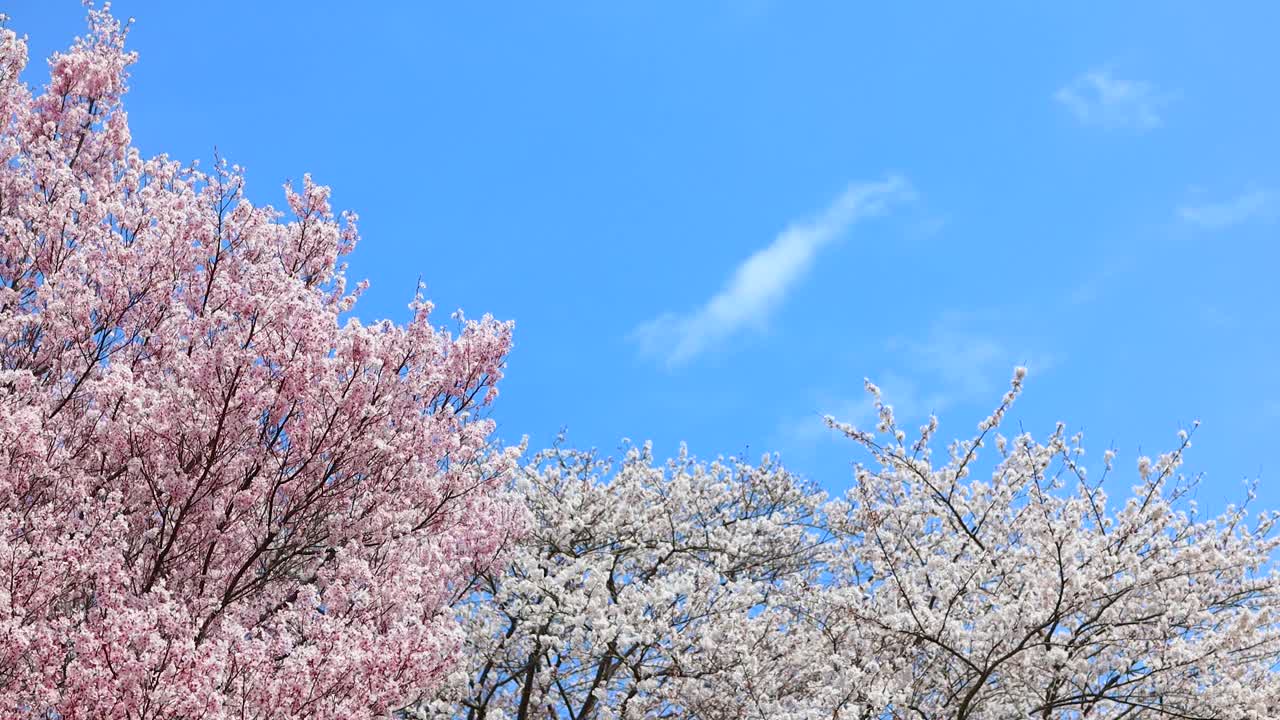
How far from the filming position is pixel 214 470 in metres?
8.64

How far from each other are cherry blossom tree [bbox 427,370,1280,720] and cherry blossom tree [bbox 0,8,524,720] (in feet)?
11.2

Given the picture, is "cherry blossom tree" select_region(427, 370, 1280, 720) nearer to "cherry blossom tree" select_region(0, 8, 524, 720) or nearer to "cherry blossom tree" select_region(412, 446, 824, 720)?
"cherry blossom tree" select_region(412, 446, 824, 720)

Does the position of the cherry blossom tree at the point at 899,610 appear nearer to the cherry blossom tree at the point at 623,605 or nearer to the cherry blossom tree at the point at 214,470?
the cherry blossom tree at the point at 623,605

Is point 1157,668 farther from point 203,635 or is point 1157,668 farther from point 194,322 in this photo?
point 194,322

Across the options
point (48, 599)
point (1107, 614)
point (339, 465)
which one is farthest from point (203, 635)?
point (1107, 614)

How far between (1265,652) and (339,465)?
9.79 m

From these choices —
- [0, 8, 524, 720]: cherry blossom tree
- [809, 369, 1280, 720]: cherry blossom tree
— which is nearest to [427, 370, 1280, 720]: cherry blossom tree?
[809, 369, 1280, 720]: cherry blossom tree

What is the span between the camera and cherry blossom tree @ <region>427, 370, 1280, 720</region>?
1056 centimetres

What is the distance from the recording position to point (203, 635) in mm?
8320

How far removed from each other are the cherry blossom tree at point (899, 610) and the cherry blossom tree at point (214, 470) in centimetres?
341

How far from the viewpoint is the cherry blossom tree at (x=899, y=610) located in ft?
34.7

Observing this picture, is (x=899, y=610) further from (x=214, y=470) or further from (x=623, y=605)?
(x=214, y=470)

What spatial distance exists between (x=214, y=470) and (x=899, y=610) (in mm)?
7143

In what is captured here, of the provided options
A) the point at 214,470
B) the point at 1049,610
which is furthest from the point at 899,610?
the point at 214,470
